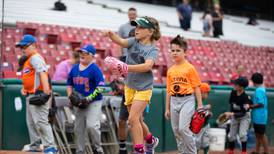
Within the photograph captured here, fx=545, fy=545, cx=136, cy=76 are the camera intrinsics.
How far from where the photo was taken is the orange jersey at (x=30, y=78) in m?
7.22

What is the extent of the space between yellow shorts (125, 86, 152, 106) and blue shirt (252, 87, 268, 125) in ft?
12.2

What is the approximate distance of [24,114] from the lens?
815 centimetres

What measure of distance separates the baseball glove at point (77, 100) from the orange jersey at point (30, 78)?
0.47 metres

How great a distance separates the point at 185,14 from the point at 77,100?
44.3 ft

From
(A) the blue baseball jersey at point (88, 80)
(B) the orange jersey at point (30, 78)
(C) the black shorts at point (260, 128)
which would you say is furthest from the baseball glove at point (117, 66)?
(C) the black shorts at point (260, 128)

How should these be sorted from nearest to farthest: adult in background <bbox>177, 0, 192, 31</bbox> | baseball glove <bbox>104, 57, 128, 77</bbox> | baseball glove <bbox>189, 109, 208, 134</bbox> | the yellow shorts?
1. baseball glove <bbox>104, 57, 128, 77</bbox>
2. the yellow shorts
3. baseball glove <bbox>189, 109, 208, 134</bbox>
4. adult in background <bbox>177, 0, 192, 31</bbox>

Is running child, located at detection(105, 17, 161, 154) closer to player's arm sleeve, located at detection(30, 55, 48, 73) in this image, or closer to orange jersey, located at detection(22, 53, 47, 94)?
player's arm sleeve, located at detection(30, 55, 48, 73)

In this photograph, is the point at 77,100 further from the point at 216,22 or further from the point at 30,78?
the point at 216,22

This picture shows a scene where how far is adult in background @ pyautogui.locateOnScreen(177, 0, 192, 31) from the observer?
1956 centimetres

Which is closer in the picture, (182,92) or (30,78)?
(182,92)

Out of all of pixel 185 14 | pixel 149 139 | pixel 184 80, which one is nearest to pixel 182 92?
pixel 184 80

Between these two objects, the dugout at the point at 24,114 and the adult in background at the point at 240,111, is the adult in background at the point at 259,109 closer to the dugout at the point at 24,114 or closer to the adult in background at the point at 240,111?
the adult in background at the point at 240,111

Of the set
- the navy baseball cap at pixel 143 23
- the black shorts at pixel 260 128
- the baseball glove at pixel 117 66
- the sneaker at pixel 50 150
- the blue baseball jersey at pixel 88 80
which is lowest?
the black shorts at pixel 260 128

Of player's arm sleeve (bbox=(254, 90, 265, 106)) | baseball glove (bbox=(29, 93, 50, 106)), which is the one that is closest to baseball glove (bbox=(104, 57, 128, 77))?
baseball glove (bbox=(29, 93, 50, 106))
